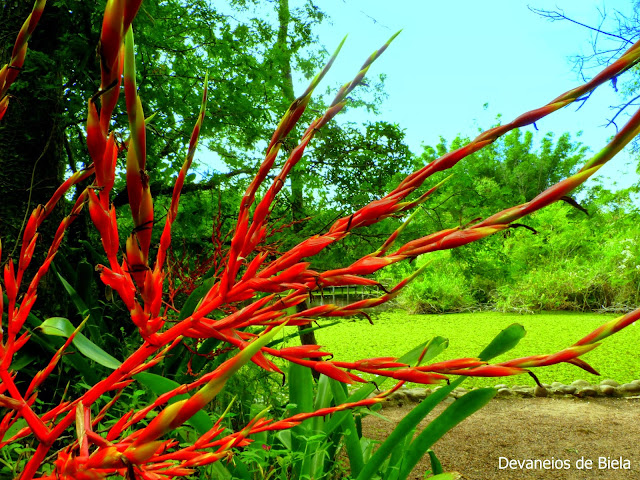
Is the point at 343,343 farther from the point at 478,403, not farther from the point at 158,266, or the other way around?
the point at 158,266

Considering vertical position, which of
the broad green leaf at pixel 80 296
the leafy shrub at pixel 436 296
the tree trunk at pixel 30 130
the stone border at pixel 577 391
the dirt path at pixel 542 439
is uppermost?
the tree trunk at pixel 30 130

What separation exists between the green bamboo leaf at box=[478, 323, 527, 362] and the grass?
2.49 m

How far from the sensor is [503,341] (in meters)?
1.02

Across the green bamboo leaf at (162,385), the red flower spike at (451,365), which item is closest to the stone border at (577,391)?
the green bamboo leaf at (162,385)

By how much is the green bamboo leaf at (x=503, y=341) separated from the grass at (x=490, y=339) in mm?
2495

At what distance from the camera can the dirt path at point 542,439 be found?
2.33 m

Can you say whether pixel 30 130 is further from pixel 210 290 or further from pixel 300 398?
pixel 210 290

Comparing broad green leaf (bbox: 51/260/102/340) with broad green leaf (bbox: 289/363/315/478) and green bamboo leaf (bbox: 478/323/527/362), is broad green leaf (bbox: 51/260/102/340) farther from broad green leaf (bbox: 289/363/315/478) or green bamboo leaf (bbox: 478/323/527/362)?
green bamboo leaf (bbox: 478/323/527/362)

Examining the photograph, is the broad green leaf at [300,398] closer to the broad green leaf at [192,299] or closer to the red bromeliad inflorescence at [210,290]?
the broad green leaf at [192,299]

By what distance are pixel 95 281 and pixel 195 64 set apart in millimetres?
1166

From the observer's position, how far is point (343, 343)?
16.2ft

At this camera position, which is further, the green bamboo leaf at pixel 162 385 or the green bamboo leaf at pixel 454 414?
the green bamboo leaf at pixel 454 414

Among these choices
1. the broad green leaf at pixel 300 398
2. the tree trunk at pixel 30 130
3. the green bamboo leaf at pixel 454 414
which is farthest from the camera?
the tree trunk at pixel 30 130

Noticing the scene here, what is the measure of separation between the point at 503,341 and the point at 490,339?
440 centimetres
